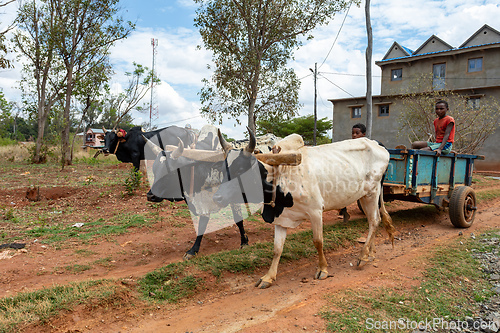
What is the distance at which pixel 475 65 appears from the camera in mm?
22641

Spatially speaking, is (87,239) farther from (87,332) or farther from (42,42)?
(42,42)

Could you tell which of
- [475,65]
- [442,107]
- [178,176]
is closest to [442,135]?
[442,107]

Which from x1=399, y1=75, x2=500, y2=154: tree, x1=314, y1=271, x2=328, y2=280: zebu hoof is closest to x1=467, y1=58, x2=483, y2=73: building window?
x1=399, y1=75, x2=500, y2=154: tree

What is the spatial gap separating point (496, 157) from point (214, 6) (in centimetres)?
1915

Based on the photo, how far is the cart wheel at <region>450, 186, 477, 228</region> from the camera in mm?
6938

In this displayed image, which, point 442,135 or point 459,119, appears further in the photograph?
point 459,119

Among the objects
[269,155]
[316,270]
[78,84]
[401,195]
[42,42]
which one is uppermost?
[42,42]

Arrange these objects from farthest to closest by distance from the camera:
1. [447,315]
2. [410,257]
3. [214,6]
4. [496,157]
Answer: [496,157] < [214,6] < [410,257] < [447,315]

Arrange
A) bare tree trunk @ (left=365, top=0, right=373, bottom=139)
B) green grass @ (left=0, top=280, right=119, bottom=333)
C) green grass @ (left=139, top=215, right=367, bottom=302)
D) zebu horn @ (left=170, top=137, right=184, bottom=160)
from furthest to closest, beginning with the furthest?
1. bare tree trunk @ (left=365, top=0, right=373, bottom=139)
2. zebu horn @ (left=170, top=137, right=184, bottom=160)
3. green grass @ (left=139, top=215, right=367, bottom=302)
4. green grass @ (left=0, top=280, right=119, bottom=333)

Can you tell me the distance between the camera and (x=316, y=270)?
4895mm

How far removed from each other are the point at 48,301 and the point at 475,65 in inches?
1062

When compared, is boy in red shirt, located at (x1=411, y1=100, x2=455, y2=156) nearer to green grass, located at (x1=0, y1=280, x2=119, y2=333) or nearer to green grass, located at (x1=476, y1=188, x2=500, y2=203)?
green grass, located at (x1=476, y1=188, x2=500, y2=203)

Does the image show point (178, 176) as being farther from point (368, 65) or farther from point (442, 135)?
point (368, 65)

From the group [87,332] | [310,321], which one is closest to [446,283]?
[310,321]
